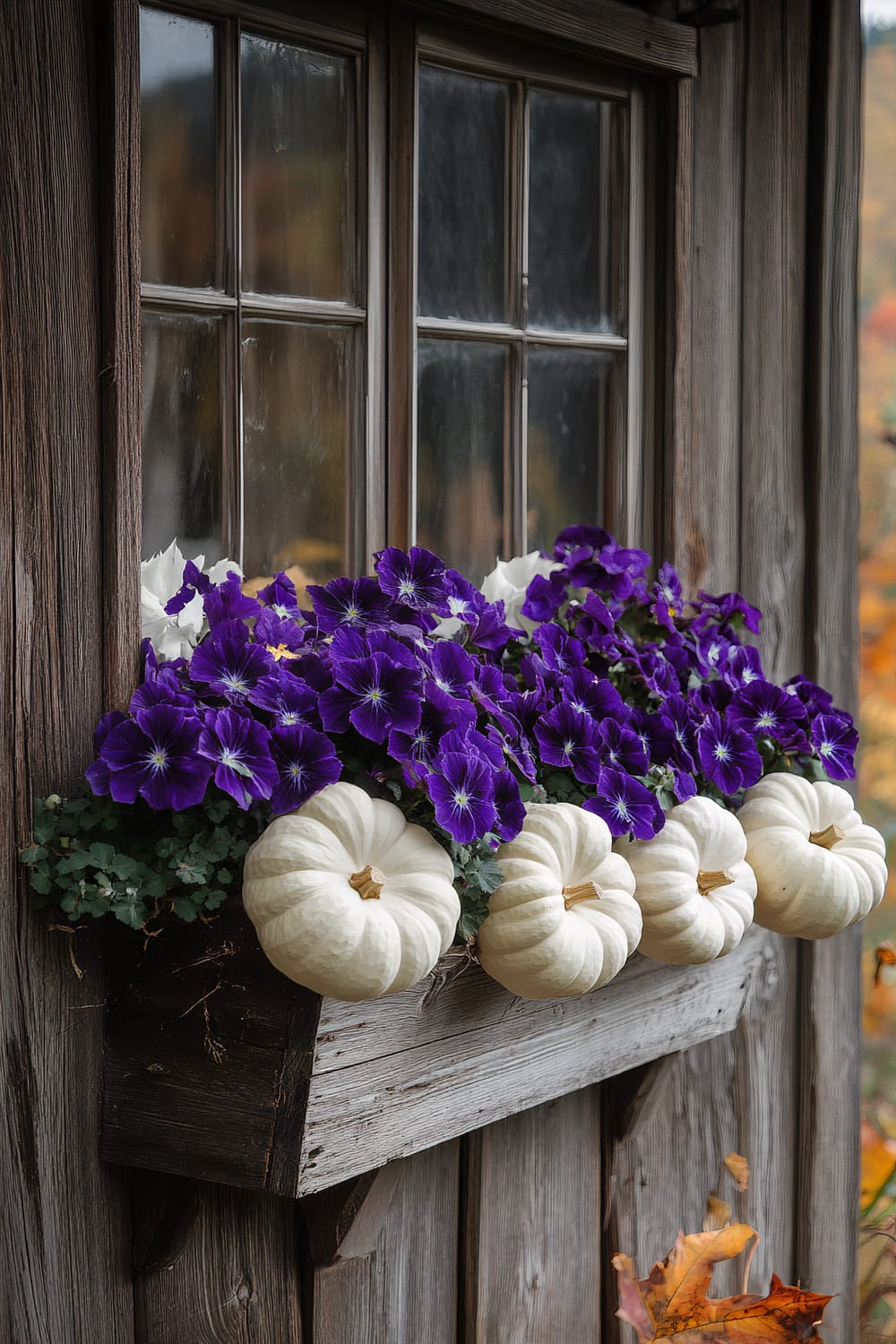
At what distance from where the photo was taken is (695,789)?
61.4 inches

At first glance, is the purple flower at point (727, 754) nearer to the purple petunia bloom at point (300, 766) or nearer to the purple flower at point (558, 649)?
the purple flower at point (558, 649)

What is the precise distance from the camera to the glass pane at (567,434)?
6.22 feet

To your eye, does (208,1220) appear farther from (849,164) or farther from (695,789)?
(849,164)

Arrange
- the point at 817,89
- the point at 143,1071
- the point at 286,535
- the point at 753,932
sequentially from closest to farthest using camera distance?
1. the point at 143,1071
2. the point at 286,535
3. the point at 753,932
4. the point at 817,89

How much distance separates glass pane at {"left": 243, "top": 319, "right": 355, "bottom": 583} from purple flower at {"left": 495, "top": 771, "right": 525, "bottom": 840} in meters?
0.49

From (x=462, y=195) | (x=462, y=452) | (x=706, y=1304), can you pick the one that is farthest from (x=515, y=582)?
(x=706, y=1304)

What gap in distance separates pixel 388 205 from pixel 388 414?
277 mm

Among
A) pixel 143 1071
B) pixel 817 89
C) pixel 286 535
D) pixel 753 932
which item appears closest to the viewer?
pixel 143 1071

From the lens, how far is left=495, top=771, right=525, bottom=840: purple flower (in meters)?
1.30

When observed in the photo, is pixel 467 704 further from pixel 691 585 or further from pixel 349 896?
pixel 691 585

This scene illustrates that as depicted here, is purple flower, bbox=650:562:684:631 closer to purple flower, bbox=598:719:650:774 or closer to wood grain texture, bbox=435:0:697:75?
purple flower, bbox=598:719:650:774

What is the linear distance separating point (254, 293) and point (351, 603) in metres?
0.45

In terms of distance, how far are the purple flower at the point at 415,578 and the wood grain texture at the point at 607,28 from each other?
0.76m

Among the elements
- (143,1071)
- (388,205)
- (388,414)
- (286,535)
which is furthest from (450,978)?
(388,205)
